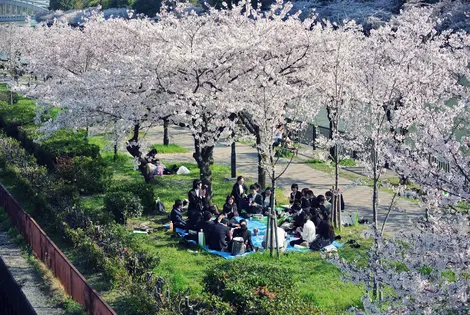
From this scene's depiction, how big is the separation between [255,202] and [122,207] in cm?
344

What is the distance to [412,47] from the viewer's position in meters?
16.2

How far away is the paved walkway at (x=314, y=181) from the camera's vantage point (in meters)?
16.9

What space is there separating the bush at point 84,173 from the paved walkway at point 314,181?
3.78 m

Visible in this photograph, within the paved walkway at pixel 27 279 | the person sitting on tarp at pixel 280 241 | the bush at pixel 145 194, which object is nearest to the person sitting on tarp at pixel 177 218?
the bush at pixel 145 194

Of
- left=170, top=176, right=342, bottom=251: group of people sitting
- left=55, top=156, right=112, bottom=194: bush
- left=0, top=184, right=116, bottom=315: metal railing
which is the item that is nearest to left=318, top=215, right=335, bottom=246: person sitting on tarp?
left=170, top=176, right=342, bottom=251: group of people sitting

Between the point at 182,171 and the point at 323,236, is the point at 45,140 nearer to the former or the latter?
the point at 182,171

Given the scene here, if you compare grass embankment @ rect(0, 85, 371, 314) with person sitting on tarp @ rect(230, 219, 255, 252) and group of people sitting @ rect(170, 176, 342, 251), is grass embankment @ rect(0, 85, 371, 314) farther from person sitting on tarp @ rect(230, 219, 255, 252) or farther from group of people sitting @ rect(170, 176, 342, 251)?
person sitting on tarp @ rect(230, 219, 255, 252)

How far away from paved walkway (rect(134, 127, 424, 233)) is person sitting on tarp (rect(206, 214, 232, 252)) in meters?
2.98

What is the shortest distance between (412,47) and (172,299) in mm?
9209

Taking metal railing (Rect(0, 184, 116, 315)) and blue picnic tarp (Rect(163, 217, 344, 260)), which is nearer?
metal railing (Rect(0, 184, 116, 315))

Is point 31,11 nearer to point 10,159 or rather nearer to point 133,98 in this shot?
point 10,159

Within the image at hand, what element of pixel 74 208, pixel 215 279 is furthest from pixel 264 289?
pixel 74 208

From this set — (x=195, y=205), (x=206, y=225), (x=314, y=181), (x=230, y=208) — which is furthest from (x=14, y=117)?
(x=206, y=225)

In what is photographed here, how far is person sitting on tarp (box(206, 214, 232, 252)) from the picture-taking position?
14562 mm
